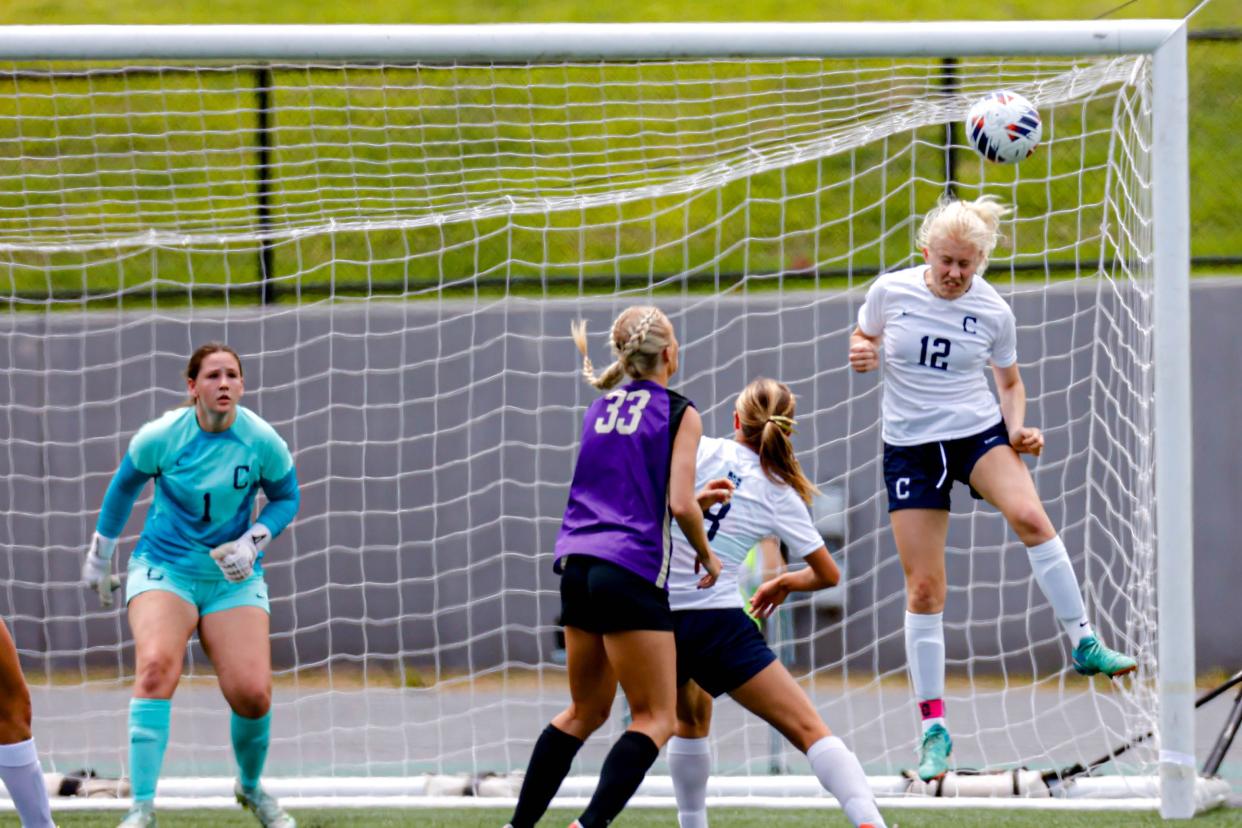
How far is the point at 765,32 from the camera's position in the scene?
545 cm

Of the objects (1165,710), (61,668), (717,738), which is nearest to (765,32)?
(1165,710)

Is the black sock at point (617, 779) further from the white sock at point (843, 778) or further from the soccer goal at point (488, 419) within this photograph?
the soccer goal at point (488, 419)

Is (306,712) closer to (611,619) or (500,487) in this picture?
(500,487)

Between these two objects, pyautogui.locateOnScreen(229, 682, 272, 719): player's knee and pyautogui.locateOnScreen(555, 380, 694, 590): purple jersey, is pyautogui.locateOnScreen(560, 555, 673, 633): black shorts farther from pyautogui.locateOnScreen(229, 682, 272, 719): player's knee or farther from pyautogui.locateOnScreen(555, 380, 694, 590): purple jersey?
pyautogui.locateOnScreen(229, 682, 272, 719): player's knee

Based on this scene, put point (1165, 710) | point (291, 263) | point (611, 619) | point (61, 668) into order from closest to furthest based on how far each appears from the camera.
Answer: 1. point (611, 619)
2. point (1165, 710)
3. point (61, 668)
4. point (291, 263)

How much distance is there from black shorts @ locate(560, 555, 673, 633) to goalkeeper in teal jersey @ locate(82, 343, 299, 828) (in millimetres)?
1362

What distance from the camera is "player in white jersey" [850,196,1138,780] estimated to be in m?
5.05

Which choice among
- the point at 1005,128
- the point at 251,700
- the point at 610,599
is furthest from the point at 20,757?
the point at 1005,128

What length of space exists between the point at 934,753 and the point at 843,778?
69cm

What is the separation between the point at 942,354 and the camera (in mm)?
5125

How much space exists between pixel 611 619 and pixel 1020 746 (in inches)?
139

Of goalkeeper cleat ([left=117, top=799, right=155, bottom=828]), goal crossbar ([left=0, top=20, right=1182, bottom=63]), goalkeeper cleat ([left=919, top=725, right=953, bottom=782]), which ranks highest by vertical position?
goal crossbar ([left=0, top=20, right=1182, bottom=63])

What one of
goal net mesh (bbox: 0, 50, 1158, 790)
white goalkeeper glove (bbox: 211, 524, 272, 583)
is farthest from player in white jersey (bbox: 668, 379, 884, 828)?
goal net mesh (bbox: 0, 50, 1158, 790)

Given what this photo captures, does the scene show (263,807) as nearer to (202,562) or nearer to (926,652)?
(202,562)
